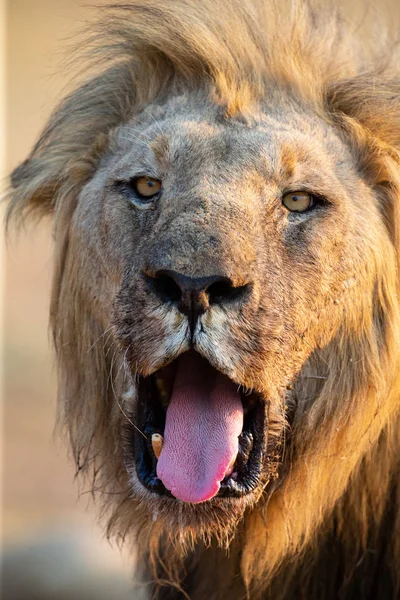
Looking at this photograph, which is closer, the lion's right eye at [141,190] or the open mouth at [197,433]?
the open mouth at [197,433]

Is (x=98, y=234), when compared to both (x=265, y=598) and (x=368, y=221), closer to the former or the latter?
(x=368, y=221)

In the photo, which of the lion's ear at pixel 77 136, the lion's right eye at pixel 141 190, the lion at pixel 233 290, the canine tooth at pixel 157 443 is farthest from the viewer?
the lion's ear at pixel 77 136

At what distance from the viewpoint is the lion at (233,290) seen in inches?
111

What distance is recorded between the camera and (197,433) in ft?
9.46

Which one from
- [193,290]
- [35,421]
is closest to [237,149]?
[193,290]

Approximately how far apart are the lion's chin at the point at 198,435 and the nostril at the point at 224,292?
0.83 ft

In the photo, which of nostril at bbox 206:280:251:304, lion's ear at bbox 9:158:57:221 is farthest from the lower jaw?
lion's ear at bbox 9:158:57:221

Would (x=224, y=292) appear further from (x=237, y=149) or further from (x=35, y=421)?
(x=35, y=421)

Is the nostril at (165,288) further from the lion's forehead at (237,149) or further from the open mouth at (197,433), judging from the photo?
the lion's forehead at (237,149)

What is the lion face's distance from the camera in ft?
8.91

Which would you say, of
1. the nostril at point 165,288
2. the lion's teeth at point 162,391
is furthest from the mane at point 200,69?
the lion's teeth at point 162,391

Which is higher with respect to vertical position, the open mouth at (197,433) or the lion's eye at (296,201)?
the lion's eye at (296,201)

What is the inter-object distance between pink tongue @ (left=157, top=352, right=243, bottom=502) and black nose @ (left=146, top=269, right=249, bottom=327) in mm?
253

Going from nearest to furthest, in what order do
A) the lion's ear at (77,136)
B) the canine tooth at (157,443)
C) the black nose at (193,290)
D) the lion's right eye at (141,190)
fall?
the black nose at (193,290), the canine tooth at (157,443), the lion's right eye at (141,190), the lion's ear at (77,136)
